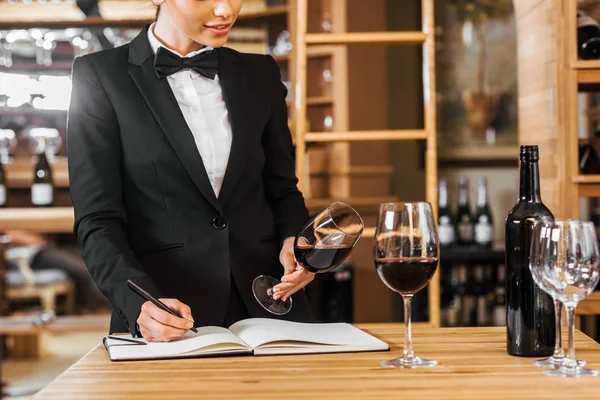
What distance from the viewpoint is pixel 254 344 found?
133 cm

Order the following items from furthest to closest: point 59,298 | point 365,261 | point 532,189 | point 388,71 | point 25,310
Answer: point 59,298 → point 25,310 → point 388,71 → point 365,261 → point 532,189

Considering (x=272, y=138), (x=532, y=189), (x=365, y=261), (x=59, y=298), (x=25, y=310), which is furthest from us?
(x=59, y=298)

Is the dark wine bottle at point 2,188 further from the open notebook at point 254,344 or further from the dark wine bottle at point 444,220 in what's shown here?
the open notebook at point 254,344

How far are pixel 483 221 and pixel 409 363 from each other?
3.60 meters

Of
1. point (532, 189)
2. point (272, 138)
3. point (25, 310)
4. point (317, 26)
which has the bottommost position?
point (25, 310)

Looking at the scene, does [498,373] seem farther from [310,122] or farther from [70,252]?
[70,252]

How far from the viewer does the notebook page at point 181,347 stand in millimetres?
1286

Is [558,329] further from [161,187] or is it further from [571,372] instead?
[161,187]

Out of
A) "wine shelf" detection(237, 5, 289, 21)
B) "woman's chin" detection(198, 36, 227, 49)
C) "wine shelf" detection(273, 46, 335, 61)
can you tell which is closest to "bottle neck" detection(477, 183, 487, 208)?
"wine shelf" detection(273, 46, 335, 61)

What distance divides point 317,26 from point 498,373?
12.5 ft

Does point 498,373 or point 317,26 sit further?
point 317,26

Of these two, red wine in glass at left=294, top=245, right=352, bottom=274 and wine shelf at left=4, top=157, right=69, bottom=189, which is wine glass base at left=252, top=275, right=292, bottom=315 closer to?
red wine in glass at left=294, top=245, right=352, bottom=274

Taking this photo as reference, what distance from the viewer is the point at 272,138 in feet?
6.73

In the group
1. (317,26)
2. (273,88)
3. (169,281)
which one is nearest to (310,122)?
(317,26)
